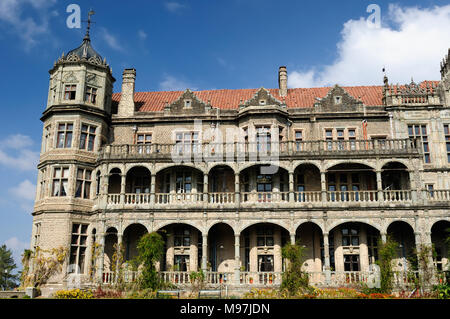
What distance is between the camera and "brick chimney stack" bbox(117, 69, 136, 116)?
28969 millimetres

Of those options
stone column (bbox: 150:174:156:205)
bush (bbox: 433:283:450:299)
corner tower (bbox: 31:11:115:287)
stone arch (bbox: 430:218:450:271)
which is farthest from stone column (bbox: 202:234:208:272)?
stone arch (bbox: 430:218:450:271)

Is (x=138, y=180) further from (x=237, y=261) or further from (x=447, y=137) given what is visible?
(x=447, y=137)

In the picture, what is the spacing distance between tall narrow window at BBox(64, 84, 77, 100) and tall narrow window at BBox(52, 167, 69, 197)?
4.83 metres

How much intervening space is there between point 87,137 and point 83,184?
3.11 meters

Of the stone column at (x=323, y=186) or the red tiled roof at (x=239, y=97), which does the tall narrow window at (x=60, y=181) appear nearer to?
the red tiled roof at (x=239, y=97)

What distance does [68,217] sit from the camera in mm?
24859

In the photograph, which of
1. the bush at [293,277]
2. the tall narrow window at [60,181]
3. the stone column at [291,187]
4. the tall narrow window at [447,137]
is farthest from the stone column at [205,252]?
the tall narrow window at [447,137]

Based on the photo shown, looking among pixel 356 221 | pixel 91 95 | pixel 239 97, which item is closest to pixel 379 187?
pixel 356 221

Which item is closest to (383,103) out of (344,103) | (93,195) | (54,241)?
(344,103)

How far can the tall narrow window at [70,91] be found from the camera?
27.0 metres

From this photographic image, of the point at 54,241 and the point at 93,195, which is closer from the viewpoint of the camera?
the point at 54,241
